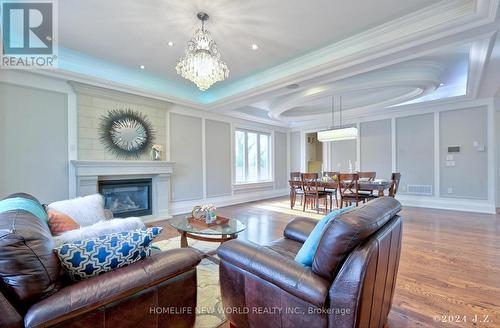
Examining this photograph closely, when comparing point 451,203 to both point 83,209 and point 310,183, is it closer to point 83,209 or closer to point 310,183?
point 310,183

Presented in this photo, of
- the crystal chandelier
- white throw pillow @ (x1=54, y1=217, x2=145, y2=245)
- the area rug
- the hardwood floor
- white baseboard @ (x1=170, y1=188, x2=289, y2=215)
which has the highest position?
the crystal chandelier

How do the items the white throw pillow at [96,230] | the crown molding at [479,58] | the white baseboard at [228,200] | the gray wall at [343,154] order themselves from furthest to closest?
the gray wall at [343,154]
the white baseboard at [228,200]
the crown molding at [479,58]
the white throw pillow at [96,230]

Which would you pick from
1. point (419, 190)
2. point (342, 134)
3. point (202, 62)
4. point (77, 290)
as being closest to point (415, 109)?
point (419, 190)

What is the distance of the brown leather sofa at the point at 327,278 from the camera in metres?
1.06

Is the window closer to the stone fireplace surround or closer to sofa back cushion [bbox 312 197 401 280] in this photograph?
the stone fireplace surround

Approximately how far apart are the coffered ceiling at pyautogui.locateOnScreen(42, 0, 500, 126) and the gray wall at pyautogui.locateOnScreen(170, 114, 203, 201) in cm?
63

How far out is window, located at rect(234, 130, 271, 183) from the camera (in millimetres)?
6793

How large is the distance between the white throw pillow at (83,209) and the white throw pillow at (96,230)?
90 centimetres

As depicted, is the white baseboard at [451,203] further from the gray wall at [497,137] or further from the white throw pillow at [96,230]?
the white throw pillow at [96,230]

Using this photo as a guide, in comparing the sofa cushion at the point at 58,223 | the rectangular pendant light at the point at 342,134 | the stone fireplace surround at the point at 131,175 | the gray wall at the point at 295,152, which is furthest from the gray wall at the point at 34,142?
the gray wall at the point at 295,152

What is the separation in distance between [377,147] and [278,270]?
6320 mm

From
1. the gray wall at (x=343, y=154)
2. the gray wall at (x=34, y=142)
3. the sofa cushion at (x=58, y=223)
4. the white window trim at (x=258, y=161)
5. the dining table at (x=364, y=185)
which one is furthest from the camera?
the gray wall at (x=343, y=154)

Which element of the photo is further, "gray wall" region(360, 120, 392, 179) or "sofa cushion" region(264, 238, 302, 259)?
"gray wall" region(360, 120, 392, 179)

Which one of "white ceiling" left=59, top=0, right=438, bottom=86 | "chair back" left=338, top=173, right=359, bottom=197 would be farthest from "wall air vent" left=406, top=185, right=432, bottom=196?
"white ceiling" left=59, top=0, right=438, bottom=86
